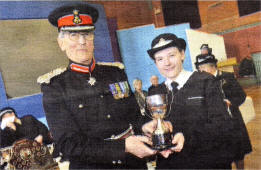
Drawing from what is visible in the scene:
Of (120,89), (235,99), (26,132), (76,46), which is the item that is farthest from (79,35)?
(235,99)

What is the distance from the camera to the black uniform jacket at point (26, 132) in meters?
1.39

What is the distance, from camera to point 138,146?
4.93ft

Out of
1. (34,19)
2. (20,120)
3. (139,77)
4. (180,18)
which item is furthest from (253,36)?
(20,120)

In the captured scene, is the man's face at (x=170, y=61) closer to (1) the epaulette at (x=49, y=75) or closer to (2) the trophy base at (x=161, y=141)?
(2) the trophy base at (x=161, y=141)

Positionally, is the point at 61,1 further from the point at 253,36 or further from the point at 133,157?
the point at 253,36

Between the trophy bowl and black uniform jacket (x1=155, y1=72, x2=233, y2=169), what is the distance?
0.26 ft

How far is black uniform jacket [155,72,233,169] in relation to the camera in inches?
62.5

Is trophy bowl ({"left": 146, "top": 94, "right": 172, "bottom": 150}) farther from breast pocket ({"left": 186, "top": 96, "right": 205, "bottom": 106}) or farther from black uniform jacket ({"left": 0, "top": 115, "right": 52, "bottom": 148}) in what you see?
black uniform jacket ({"left": 0, "top": 115, "right": 52, "bottom": 148})

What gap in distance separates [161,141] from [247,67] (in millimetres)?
747

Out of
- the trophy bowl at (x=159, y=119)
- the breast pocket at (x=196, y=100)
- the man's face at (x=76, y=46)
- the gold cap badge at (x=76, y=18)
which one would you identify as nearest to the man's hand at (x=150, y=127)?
the trophy bowl at (x=159, y=119)

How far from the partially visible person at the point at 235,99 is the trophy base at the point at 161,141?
17.6 inches

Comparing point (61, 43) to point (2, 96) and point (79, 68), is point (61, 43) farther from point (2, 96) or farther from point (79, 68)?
point (2, 96)

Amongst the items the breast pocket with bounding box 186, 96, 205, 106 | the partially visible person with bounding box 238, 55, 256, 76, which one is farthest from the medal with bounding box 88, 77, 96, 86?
the partially visible person with bounding box 238, 55, 256, 76

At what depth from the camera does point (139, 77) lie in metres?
1.61
